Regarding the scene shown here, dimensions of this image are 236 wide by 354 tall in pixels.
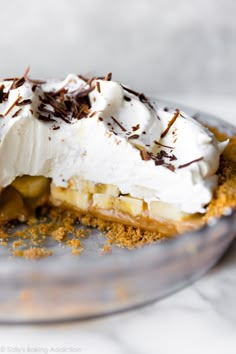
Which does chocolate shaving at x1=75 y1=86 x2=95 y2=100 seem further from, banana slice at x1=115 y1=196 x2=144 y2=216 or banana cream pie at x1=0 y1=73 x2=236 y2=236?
banana slice at x1=115 y1=196 x2=144 y2=216

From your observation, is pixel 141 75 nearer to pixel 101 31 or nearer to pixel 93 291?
pixel 101 31

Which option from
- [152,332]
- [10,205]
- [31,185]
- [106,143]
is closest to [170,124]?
[106,143]

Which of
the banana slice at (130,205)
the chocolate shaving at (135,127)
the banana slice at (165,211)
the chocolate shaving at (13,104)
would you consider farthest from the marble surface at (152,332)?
the chocolate shaving at (13,104)

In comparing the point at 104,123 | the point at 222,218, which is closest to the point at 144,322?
the point at 222,218

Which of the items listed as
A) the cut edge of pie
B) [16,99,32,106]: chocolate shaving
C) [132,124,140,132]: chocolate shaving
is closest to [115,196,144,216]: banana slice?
the cut edge of pie

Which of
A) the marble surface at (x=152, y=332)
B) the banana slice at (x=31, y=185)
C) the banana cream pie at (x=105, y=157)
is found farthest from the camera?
the banana slice at (x=31, y=185)

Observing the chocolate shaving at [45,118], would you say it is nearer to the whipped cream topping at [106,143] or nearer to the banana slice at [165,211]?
the whipped cream topping at [106,143]
